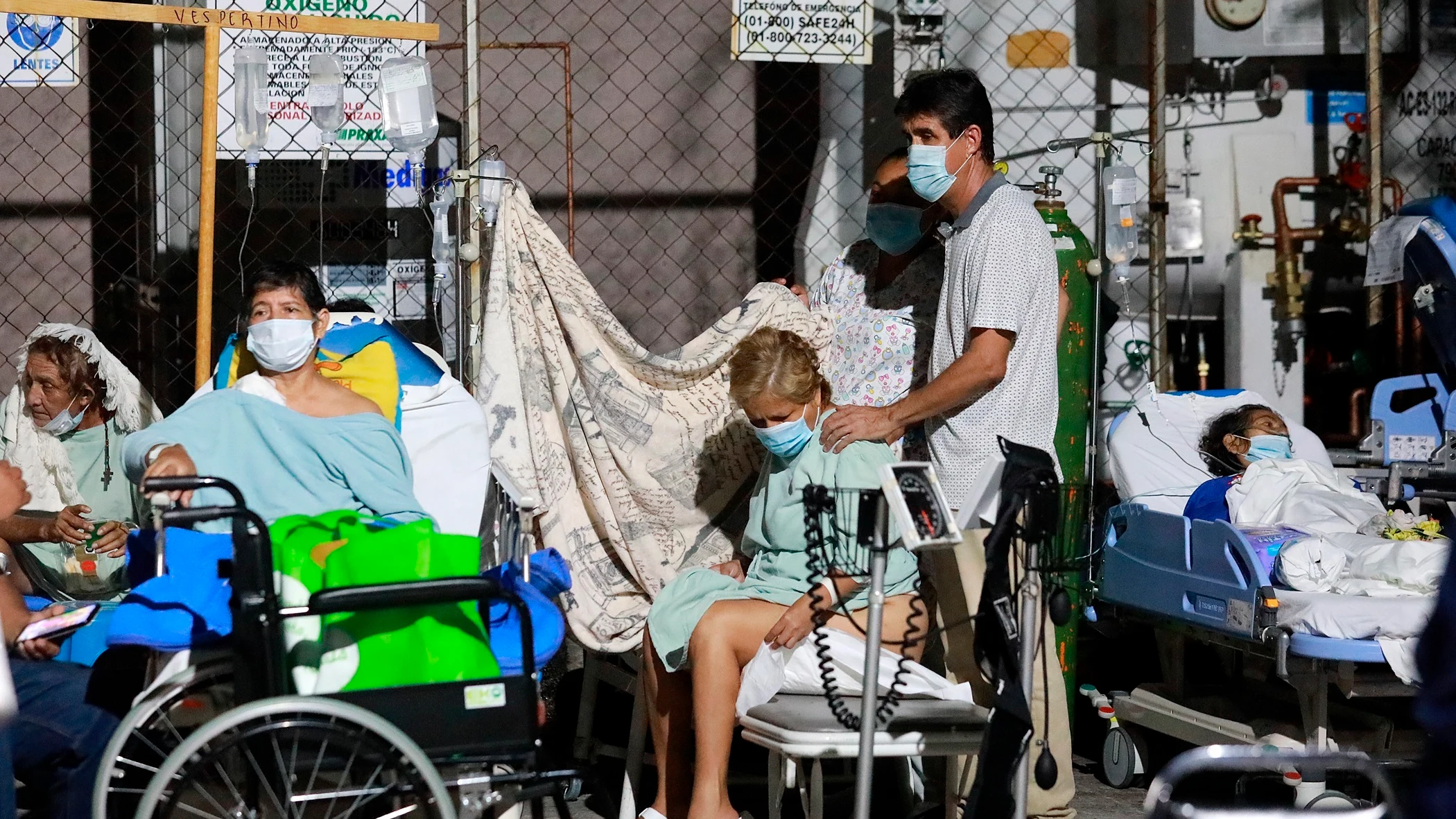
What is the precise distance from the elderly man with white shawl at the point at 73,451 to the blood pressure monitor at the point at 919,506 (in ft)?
7.93

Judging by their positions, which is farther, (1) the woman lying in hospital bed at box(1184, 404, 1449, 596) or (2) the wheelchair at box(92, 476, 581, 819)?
(1) the woman lying in hospital bed at box(1184, 404, 1449, 596)

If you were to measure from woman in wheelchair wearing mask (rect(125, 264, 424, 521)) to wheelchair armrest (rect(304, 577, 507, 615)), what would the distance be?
0.74m

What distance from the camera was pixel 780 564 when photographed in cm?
349

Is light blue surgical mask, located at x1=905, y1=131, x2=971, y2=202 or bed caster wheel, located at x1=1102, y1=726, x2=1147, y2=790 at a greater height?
light blue surgical mask, located at x1=905, y1=131, x2=971, y2=202

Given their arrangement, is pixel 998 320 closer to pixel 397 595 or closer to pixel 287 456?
pixel 397 595

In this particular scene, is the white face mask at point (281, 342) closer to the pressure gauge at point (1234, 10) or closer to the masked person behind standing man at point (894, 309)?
the masked person behind standing man at point (894, 309)

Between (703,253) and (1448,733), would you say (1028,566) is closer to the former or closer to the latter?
(1448,733)

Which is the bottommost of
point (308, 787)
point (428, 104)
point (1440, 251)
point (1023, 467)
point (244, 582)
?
point (308, 787)

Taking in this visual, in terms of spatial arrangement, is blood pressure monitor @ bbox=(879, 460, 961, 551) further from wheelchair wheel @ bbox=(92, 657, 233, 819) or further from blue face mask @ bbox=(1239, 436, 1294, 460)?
blue face mask @ bbox=(1239, 436, 1294, 460)

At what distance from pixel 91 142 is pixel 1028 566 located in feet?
15.3

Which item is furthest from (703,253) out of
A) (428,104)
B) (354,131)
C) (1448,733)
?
(1448,733)

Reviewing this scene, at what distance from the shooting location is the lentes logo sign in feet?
16.6

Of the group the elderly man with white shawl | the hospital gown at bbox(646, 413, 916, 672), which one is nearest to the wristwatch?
the elderly man with white shawl

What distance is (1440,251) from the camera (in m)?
4.02
